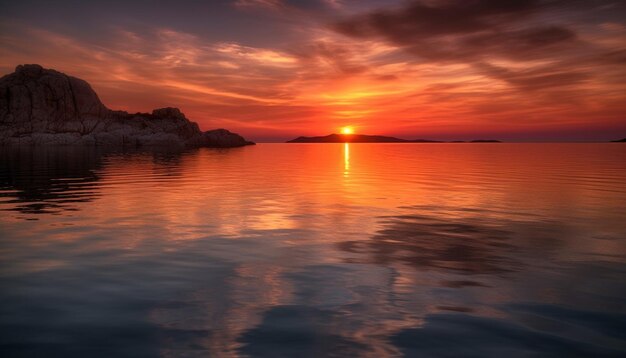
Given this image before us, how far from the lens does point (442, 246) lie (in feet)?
38.1

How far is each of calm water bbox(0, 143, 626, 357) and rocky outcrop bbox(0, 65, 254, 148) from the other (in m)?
132

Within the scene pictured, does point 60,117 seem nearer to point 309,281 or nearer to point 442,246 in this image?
point 442,246

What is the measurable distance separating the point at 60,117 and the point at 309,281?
157 m

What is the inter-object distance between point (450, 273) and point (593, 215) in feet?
36.4

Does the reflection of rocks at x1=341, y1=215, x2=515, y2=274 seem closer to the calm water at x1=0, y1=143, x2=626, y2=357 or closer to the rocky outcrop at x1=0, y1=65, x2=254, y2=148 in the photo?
the calm water at x1=0, y1=143, x2=626, y2=357

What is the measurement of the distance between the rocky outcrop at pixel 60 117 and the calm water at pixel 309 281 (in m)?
132

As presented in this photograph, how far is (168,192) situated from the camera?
23172mm

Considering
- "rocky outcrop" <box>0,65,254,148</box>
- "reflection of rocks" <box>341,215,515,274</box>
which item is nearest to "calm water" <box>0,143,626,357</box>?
"reflection of rocks" <box>341,215,515,274</box>

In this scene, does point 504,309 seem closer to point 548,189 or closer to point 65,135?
point 548,189

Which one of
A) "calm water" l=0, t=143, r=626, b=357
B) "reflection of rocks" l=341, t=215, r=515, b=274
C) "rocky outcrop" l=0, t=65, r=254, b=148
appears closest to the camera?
"calm water" l=0, t=143, r=626, b=357

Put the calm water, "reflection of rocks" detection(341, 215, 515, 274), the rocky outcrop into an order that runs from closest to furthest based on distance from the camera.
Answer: the calm water < "reflection of rocks" detection(341, 215, 515, 274) < the rocky outcrop

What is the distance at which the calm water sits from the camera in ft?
19.1

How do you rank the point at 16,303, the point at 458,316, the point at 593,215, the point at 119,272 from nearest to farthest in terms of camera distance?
the point at 458,316
the point at 16,303
the point at 119,272
the point at 593,215

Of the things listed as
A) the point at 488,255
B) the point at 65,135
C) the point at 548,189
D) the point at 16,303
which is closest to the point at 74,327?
the point at 16,303
